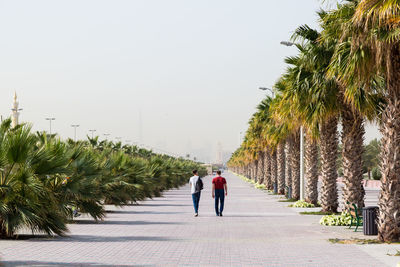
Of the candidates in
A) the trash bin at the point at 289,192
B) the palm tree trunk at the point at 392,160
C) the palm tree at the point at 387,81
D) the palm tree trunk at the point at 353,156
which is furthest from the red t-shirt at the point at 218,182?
the trash bin at the point at 289,192

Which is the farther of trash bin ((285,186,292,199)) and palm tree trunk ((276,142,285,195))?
palm tree trunk ((276,142,285,195))

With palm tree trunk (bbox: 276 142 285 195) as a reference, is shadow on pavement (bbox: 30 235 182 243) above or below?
below

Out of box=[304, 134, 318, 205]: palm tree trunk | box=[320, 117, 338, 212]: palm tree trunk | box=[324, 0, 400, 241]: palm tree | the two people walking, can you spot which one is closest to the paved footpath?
box=[324, 0, 400, 241]: palm tree

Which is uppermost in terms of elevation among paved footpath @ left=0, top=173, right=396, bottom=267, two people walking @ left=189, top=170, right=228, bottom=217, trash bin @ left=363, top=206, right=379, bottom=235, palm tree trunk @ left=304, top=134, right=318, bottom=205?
palm tree trunk @ left=304, top=134, right=318, bottom=205

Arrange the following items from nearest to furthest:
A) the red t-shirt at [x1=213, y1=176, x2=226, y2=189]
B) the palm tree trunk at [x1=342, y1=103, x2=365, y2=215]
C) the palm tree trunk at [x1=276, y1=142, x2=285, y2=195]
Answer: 1. the palm tree trunk at [x1=342, y1=103, x2=365, y2=215]
2. the red t-shirt at [x1=213, y1=176, x2=226, y2=189]
3. the palm tree trunk at [x1=276, y1=142, x2=285, y2=195]

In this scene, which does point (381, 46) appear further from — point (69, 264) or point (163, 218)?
point (163, 218)

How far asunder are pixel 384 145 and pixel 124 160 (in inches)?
626

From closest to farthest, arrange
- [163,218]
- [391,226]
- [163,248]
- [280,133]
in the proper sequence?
[163,248] < [391,226] < [163,218] < [280,133]

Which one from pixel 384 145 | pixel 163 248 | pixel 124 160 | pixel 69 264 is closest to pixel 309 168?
pixel 124 160

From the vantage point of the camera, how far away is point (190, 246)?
1498cm

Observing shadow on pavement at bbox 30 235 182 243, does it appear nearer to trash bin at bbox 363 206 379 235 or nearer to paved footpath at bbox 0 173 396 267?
paved footpath at bbox 0 173 396 267

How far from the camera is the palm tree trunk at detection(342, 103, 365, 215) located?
21.5 meters

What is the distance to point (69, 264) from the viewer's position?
461 inches

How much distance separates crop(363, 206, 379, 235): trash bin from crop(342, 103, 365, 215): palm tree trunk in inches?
152
